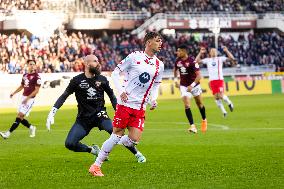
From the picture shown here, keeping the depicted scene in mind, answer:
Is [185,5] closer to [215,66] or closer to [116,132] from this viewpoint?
[215,66]

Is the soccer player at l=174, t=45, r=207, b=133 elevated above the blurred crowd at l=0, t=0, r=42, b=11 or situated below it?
above

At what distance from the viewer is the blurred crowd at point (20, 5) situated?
188ft

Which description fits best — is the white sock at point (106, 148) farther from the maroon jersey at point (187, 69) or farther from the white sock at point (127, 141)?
the maroon jersey at point (187, 69)

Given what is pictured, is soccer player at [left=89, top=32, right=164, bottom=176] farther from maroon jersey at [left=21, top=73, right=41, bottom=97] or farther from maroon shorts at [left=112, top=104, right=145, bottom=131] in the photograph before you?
maroon jersey at [left=21, top=73, right=41, bottom=97]

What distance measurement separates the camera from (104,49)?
57.0m


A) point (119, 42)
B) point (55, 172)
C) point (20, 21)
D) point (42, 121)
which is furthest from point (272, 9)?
point (55, 172)

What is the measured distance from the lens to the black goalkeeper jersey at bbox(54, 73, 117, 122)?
46.0 feet

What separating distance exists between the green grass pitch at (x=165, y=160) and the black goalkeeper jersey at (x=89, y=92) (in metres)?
0.97

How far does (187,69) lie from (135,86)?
1088 centimetres

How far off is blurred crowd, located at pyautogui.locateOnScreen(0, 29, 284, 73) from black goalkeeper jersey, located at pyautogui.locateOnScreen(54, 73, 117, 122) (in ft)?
111

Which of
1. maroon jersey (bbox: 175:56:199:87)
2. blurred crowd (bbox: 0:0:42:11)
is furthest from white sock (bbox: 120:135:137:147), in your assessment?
blurred crowd (bbox: 0:0:42:11)

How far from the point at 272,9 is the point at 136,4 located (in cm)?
1670

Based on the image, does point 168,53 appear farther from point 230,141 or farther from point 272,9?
point 230,141

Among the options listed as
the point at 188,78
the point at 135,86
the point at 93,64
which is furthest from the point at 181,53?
the point at 135,86
